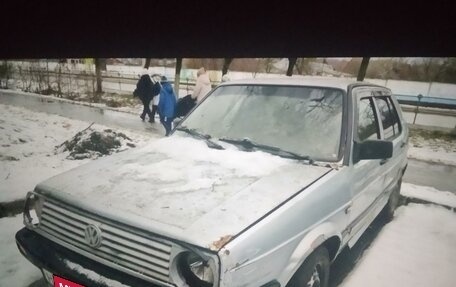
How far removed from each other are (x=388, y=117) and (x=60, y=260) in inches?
75.5

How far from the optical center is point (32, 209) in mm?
1883

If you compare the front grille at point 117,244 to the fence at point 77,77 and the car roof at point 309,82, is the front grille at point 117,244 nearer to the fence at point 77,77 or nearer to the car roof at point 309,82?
the fence at point 77,77

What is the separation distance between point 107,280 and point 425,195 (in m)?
1.60

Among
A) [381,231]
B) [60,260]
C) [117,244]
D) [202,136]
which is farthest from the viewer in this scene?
[381,231]

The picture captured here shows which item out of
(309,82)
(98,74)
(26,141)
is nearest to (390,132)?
(309,82)

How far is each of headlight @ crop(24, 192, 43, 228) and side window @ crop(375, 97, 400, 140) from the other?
6.14 ft

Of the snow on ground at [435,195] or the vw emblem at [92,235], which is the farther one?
the snow on ground at [435,195]

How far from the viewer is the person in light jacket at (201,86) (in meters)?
2.33

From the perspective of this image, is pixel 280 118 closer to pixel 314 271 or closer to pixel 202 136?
pixel 202 136

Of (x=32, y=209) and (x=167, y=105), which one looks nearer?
(x=32, y=209)

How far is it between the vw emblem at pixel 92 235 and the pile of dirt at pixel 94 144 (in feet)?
1.98

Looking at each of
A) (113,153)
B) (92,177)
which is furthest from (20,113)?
(92,177)

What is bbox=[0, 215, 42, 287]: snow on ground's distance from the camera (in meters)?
2.01

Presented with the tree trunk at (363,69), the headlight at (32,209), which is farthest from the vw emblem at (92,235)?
the tree trunk at (363,69)
